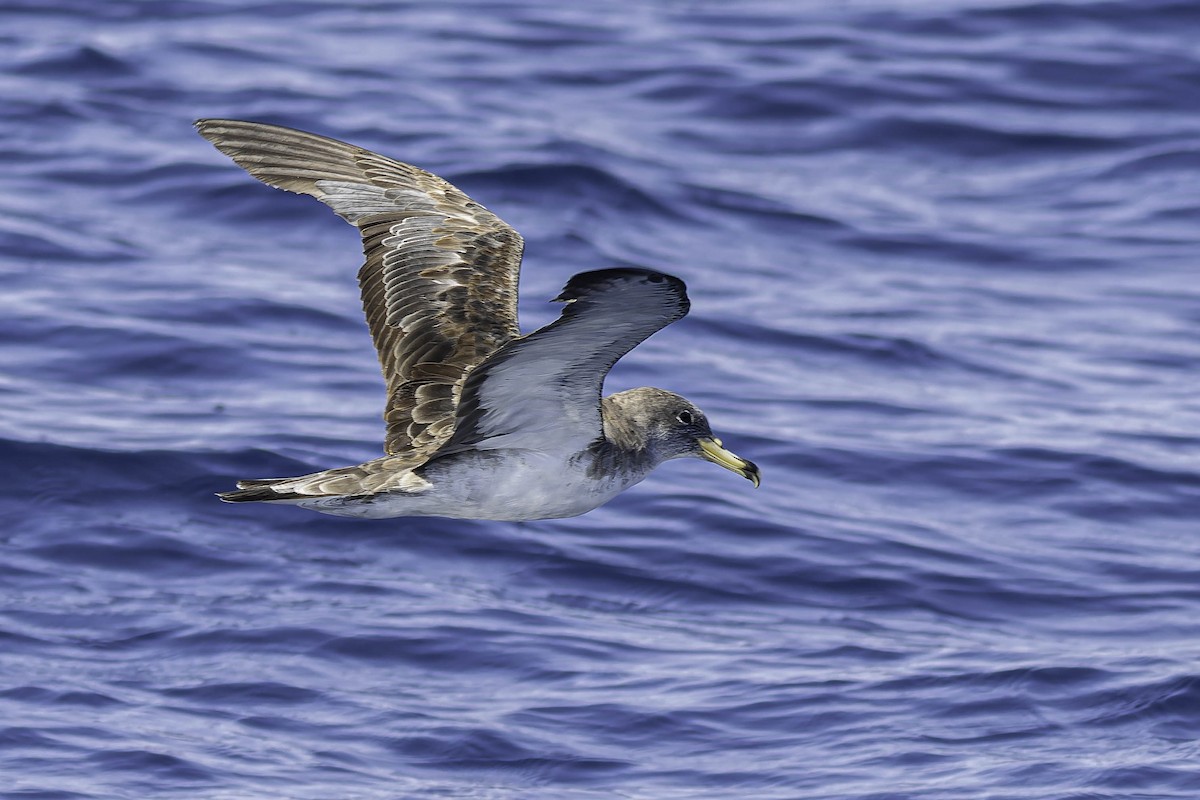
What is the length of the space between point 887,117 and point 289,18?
21.7 ft

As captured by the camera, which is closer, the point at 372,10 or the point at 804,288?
the point at 804,288

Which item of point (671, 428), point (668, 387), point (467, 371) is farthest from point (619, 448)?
point (668, 387)

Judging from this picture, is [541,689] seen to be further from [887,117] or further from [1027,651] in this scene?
[887,117]

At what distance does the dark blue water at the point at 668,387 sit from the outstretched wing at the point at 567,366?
234cm

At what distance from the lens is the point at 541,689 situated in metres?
10.1

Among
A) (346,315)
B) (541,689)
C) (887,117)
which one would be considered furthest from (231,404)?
(887,117)

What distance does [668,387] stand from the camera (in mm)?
13461

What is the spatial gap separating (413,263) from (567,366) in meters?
1.93

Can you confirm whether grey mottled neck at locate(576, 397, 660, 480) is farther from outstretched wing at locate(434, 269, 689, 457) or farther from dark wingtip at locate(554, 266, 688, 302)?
dark wingtip at locate(554, 266, 688, 302)

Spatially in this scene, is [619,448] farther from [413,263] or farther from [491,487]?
[413,263]

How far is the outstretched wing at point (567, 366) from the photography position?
6324 millimetres

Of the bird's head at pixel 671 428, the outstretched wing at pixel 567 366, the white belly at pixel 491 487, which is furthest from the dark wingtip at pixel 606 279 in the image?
the bird's head at pixel 671 428

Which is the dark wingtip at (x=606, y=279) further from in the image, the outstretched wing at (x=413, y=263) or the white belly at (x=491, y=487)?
the outstretched wing at (x=413, y=263)

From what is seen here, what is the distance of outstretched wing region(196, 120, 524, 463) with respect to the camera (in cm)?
865
